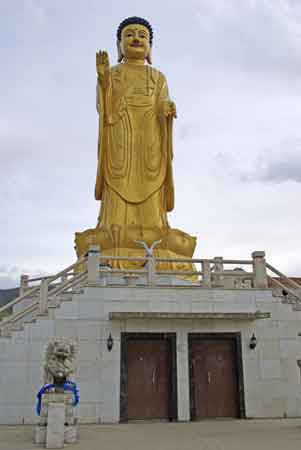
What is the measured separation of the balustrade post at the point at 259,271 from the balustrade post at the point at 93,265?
3592 mm

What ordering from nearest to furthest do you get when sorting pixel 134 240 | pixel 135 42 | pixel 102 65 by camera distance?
pixel 134 240 → pixel 102 65 → pixel 135 42

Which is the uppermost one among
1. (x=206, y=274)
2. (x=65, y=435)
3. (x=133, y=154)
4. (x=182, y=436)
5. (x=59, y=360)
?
(x=133, y=154)

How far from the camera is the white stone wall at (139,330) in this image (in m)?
10.0

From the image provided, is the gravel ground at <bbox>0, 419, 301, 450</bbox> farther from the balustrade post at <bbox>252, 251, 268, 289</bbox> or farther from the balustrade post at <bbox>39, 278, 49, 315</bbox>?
the balustrade post at <bbox>252, 251, 268, 289</bbox>

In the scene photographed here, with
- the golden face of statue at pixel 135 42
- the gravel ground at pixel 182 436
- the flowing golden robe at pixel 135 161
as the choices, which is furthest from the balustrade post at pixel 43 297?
the golden face of statue at pixel 135 42

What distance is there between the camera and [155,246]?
595 inches

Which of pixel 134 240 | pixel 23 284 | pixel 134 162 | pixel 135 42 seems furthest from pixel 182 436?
pixel 135 42

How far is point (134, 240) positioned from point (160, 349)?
5114 millimetres

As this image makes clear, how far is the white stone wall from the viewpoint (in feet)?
32.9

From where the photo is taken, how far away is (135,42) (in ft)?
62.6

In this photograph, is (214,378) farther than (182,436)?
Yes

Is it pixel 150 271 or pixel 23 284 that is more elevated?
pixel 23 284

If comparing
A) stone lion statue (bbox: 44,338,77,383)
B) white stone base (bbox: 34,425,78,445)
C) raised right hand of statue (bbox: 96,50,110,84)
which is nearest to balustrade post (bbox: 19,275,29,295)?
stone lion statue (bbox: 44,338,77,383)

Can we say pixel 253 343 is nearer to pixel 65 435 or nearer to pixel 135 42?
pixel 65 435
